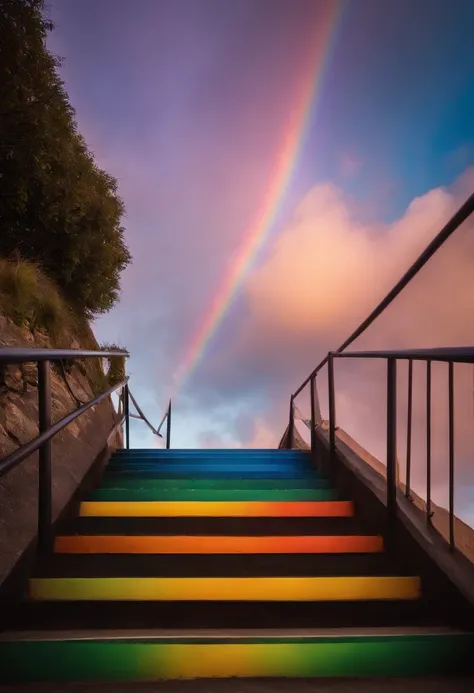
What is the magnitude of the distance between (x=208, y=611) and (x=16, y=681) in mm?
644

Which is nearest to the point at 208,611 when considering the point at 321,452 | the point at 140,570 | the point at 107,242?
the point at 140,570

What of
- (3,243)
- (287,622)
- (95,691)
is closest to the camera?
(95,691)

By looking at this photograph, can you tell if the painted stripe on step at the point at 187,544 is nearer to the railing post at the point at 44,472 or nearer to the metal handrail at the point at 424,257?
the railing post at the point at 44,472

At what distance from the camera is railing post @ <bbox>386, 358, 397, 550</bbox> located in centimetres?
225

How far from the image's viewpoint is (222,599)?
181 centimetres

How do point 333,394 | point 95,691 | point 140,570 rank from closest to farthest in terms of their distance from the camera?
point 95,691
point 140,570
point 333,394

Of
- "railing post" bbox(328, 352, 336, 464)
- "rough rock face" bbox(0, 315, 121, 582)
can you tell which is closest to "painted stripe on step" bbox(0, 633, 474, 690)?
"rough rock face" bbox(0, 315, 121, 582)

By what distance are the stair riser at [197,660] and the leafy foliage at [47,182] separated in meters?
4.68

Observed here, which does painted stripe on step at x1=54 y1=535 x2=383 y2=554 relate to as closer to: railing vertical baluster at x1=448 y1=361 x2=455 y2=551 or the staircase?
the staircase

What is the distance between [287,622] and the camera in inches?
69.6

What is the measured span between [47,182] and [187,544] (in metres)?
5.60

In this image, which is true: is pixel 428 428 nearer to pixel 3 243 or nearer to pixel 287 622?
pixel 287 622

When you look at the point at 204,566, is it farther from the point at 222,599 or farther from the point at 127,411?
the point at 127,411

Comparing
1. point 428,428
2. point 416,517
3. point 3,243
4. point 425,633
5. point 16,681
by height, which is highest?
point 3,243
